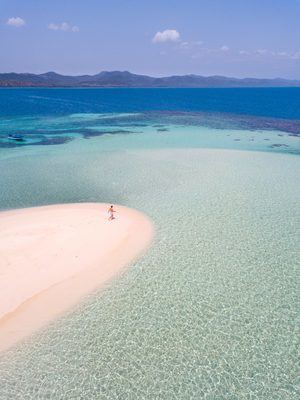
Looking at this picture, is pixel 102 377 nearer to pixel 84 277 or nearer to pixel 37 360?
pixel 37 360

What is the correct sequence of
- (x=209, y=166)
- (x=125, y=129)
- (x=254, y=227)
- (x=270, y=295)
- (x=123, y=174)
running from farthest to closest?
(x=125, y=129)
(x=209, y=166)
(x=123, y=174)
(x=254, y=227)
(x=270, y=295)

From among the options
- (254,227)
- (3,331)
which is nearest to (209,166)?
(254,227)

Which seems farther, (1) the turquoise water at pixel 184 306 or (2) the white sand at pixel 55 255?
(2) the white sand at pixel 55 255

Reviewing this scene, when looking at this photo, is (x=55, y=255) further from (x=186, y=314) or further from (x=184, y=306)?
(x=186, y=314)

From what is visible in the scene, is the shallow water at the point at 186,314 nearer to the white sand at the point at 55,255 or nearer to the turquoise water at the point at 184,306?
the turquoise water at the point at 184,306

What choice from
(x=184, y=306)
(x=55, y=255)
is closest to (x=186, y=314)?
(x=184, y=306)

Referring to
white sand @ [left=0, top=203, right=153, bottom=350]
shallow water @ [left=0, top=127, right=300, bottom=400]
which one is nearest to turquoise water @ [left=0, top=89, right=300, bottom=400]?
shallow water @ [left=0, top=127, right=300, bottom=400]

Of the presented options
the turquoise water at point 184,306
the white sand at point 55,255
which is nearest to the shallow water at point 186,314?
the turquoise water at point 184,306
